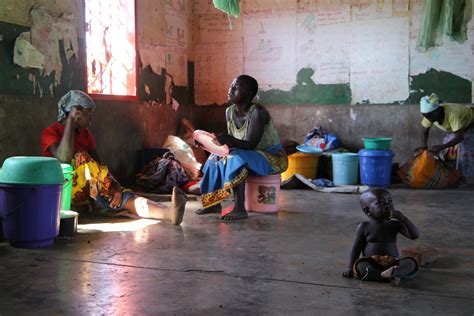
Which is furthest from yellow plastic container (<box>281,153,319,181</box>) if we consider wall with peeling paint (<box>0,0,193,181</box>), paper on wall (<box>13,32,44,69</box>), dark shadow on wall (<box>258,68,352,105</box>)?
paper on wall (<box>13,32,44,69</box>)

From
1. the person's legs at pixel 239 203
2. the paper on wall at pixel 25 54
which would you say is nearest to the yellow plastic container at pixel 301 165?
the person's legs at pixel 239 203

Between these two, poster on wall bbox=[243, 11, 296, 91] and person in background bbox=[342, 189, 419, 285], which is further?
poster on wall bbox=[243, 11, 296, 91]

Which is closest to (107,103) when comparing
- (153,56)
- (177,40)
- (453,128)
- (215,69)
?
(153,56)

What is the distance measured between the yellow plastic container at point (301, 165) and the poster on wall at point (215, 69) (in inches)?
75.0

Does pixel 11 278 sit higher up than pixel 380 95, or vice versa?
→ pixel 380 95

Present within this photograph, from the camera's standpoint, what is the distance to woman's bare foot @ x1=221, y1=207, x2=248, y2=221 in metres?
5.06

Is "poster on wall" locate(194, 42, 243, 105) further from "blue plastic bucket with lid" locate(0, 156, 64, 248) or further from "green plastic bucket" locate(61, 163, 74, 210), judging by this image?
"blue plastic bucket with lid" locate(0, 156, 64, 248)

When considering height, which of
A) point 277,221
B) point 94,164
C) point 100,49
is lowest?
point 277,221

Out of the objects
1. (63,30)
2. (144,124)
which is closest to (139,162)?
(144,124)

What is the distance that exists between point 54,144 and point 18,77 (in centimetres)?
100

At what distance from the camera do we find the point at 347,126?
829 cm

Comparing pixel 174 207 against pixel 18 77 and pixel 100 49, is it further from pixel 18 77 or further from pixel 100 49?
pixel 100 49

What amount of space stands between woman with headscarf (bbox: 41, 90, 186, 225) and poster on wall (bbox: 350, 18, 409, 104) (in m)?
4.33

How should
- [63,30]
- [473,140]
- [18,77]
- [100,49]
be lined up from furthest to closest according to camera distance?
1. [473,140]
2. [100,49]
3. [63,30]
4. [18,77]
